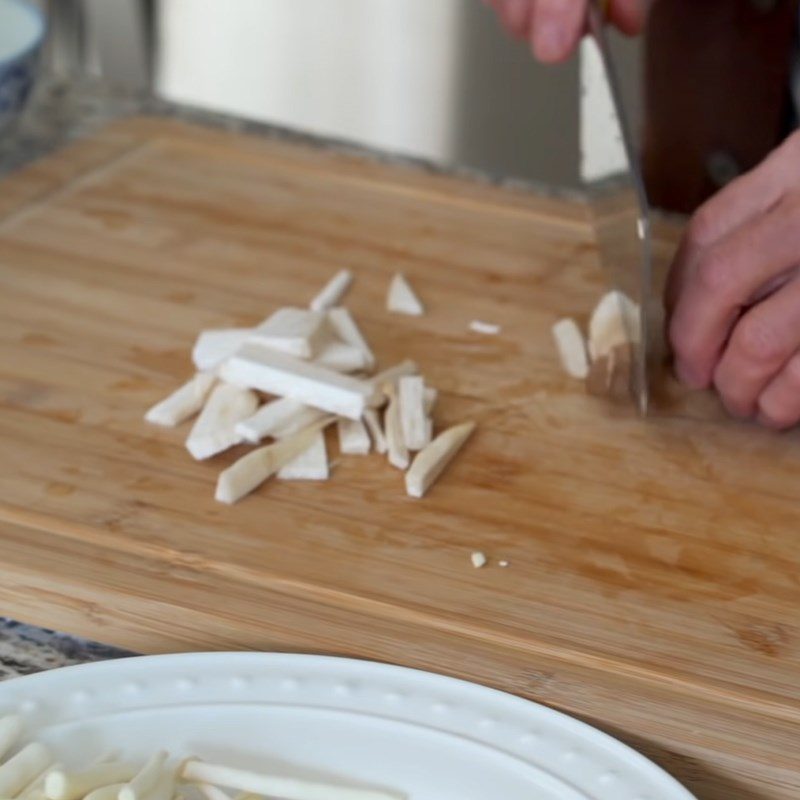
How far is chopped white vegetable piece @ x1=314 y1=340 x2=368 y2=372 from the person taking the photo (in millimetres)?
1100

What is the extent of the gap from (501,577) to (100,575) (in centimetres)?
27

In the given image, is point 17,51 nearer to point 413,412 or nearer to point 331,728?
point 413,412

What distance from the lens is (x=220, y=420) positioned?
1.03m

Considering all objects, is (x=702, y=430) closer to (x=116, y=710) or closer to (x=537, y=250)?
(x=537, y=250)

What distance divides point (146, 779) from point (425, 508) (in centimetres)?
34

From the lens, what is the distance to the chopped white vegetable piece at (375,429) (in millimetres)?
1025

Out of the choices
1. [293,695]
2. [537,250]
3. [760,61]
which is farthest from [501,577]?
[760,61]

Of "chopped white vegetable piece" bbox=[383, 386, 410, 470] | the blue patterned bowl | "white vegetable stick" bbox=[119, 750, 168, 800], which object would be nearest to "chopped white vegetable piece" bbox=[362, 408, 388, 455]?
"chopped white vegetable piece" bbox=[383, 386, 410, 470]

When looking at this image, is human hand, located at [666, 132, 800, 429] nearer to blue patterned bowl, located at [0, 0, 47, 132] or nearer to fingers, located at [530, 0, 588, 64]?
fingers, located at [530, 0, 588, 64]

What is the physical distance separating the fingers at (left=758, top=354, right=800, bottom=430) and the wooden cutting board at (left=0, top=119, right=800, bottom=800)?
0.07 ft

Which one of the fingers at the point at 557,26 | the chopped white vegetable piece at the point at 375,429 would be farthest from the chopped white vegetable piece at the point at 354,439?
the fingers at the point at 557,26

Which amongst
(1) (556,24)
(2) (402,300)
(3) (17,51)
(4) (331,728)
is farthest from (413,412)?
(3) (17,51)

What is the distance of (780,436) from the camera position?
108 cm

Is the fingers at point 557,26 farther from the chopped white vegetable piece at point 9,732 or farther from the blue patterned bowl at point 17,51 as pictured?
the chopped white vegetable piece at point 9,732
